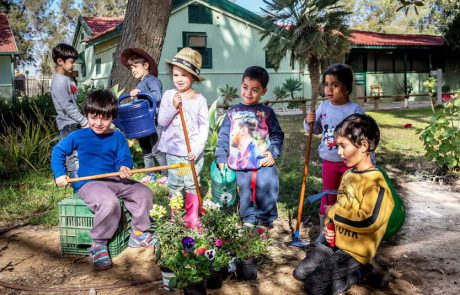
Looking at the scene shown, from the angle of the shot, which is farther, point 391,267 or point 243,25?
point 243,25

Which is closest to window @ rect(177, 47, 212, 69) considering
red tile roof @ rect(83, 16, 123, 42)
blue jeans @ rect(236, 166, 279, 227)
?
red tile roof @ rect(83, 16, 123, 42)

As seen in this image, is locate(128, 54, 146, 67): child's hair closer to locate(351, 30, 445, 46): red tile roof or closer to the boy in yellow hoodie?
the boy in yellow hoodie

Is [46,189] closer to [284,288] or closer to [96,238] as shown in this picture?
[96,238]

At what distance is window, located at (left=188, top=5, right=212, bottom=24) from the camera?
59.8ft

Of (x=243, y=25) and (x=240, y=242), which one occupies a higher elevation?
(x=243, y=25)

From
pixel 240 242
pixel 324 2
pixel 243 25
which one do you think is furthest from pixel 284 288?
pixel 243 25

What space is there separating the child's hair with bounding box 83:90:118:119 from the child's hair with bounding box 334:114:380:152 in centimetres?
171

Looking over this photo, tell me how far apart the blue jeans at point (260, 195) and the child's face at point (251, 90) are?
0.57 metres

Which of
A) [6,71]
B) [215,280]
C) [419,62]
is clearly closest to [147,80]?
[215,280]

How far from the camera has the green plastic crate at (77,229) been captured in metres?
3.48

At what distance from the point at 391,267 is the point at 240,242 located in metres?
1.10

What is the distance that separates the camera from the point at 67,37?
5275cm

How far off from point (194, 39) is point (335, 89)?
15344mm

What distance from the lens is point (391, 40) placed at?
76.0 ft
